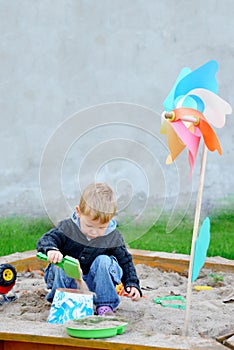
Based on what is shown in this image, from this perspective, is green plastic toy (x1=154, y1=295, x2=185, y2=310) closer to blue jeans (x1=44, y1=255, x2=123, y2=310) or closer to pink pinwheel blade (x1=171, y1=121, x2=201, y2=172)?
blue jeans (x1=44, y1=255, x2=123, y2=310)

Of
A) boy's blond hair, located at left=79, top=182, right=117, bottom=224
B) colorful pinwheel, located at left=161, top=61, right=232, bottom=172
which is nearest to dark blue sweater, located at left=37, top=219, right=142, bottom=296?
boy's blond hair, located at left=79, top=182, right=117, bottom=224

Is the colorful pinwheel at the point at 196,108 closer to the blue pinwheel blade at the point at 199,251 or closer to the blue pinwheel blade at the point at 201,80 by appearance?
the blue pinwheel blade at the point at 201,80

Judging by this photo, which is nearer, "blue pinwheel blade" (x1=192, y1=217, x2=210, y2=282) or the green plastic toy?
"blue pinwheel blade" (x1=192, y1=217, x2=210, y2=282)

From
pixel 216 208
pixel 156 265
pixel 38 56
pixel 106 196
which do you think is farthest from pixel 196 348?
pixel 38 56

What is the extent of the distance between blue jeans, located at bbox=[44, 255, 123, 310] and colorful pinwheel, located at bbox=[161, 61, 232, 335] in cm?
31

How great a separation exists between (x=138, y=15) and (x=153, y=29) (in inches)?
6.1

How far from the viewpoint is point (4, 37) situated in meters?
4.60

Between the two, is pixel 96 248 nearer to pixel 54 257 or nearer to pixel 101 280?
pixel 101 280

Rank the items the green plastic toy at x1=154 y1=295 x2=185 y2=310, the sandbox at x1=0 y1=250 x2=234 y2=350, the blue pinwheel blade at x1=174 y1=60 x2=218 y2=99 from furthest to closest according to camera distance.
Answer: the green plastic toy at x1=154 y1=295 x2=185 y2=310, the blue pinwheel blade at x1=174 y1=60 x2=218 y2=99, the sandbox at x1=0 y1=250 x2=234 y2=350

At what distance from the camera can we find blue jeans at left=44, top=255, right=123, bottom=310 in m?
1.75

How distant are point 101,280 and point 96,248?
114mm

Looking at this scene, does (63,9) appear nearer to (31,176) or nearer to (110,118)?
(31,176)

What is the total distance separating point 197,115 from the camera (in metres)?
1.52

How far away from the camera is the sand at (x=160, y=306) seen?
5.32 ft
